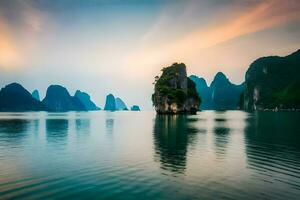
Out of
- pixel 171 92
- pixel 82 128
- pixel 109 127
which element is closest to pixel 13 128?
pixel 82 128

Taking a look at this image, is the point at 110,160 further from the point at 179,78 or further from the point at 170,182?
the point at 179,78

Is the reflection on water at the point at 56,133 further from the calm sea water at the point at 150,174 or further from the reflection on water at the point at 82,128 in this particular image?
the calm sea water at the point at 150,174

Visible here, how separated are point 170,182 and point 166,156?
11.6m

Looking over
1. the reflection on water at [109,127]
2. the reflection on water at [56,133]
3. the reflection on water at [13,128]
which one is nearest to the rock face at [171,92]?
the reflection on water at [109,127]

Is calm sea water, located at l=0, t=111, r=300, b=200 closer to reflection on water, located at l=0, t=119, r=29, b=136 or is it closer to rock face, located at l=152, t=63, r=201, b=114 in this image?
reflection on water, located at l=0, t=119, r=29, b=136

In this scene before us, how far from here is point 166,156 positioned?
104 ft

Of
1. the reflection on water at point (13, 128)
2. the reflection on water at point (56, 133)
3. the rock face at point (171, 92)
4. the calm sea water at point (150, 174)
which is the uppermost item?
the rock face at point (171, 92)

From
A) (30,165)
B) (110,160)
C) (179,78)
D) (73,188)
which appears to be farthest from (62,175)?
(179,78)

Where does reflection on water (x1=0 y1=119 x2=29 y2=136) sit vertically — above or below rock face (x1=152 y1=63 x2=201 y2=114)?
below

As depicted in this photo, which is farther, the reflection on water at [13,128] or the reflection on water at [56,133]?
the reflection on water at [13,128]

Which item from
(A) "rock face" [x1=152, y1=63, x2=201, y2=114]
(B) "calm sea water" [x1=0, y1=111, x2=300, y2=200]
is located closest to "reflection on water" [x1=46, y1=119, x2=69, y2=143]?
(B) "calm sea water" [x1=0, y1=111, x2=300, y2=200]

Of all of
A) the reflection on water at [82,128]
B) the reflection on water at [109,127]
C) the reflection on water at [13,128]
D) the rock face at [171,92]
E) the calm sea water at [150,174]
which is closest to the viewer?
the calm sea water at [150,174]

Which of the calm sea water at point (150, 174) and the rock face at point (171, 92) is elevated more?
the rock face at point (171, 92)

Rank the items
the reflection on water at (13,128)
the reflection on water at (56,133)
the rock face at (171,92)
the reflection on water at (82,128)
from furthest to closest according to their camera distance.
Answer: the rock face at (171,92), the reflection on water at (82,128), the reflection on water at (13,128), the reflection on water at (56,133)
